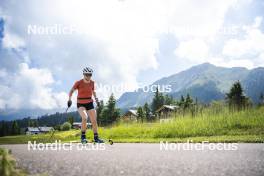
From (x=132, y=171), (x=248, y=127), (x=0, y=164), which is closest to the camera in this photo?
(x=0, y=164)

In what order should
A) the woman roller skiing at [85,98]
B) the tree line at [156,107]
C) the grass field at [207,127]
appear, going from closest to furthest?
the woman roller skiing at [85,98], the grass field at [207,127], the tree line at [156,107]

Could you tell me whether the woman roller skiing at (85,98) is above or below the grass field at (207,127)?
above

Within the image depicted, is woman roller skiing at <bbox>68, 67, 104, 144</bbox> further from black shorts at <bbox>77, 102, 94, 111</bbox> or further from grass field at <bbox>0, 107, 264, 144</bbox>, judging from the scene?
grass field at <bbox>0, 107, 264, 144</bbox>

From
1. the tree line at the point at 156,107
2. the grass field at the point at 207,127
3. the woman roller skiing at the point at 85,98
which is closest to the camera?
the woman roller skiing at the point at 85,98

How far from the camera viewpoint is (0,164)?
282 centimetres

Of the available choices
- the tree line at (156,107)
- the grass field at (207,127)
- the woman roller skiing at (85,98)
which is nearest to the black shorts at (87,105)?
the woman roller skiing at (85,98)

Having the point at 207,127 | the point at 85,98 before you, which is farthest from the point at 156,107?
the point at 85,98

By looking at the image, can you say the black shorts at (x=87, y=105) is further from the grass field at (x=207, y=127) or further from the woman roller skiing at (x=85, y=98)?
the grass field at (x=207, y=127)

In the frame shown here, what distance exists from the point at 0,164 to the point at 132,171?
155 centimetres

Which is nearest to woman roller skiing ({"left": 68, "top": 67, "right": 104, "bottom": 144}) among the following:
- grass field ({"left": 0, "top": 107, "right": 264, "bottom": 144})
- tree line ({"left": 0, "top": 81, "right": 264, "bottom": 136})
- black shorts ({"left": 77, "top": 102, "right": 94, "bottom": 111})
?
black shorts ({"left": 77, "top": 102, "right": 94, "bottom": 111})

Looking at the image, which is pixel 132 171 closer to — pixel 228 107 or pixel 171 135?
pixel 171 135

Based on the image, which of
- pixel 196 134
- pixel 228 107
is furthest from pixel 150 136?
pixel 228 107

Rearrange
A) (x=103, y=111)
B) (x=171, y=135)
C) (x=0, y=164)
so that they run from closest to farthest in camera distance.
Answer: (x=0, y=164) → (x=171, y=135) → (x=103, y=111)

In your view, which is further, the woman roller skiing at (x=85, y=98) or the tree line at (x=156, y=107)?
the tree line at (x=156, y=107)
